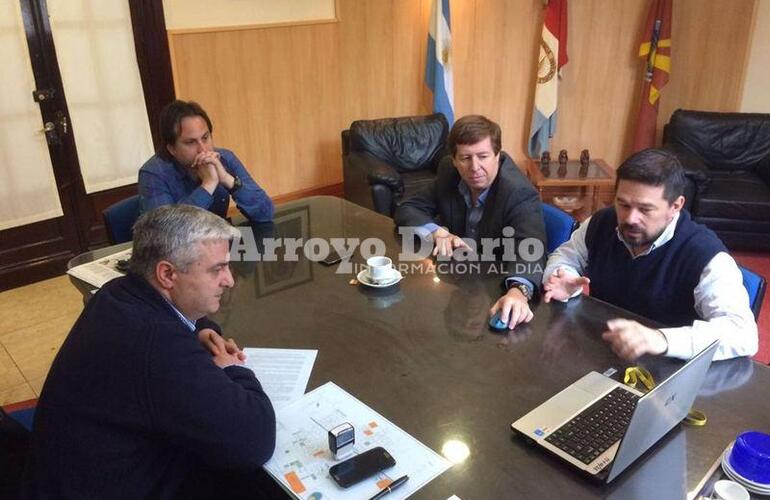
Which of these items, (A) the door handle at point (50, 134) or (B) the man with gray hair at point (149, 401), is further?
(A) the door handle at point (50, 134)

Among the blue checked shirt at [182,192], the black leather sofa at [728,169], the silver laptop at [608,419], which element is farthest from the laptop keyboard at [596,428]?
the black leather sofa at [728,169]

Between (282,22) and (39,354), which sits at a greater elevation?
(282,22)

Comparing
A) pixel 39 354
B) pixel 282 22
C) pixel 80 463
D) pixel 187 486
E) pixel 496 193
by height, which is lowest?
pixel 39 354

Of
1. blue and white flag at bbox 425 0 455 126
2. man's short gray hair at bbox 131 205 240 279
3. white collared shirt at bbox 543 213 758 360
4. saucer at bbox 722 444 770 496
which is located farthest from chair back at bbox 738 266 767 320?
blue and white flag at bbox 425 0 455 126

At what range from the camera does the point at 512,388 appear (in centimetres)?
132

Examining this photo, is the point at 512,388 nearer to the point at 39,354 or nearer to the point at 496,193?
the point at 496,193

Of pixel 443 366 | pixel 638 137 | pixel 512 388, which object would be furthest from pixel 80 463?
pixel 638 137

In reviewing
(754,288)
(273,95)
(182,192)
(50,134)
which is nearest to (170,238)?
(182,192)

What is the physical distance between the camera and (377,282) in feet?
5.97

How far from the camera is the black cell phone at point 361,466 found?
3.53 ft

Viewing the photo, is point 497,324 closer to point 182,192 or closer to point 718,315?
point 718,315

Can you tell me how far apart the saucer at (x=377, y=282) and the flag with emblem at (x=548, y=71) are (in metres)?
3.67

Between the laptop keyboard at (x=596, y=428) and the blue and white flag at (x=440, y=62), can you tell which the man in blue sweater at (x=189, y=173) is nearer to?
the laptop keyboard at (x=596, y=428)

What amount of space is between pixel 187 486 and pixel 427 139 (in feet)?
12.0
